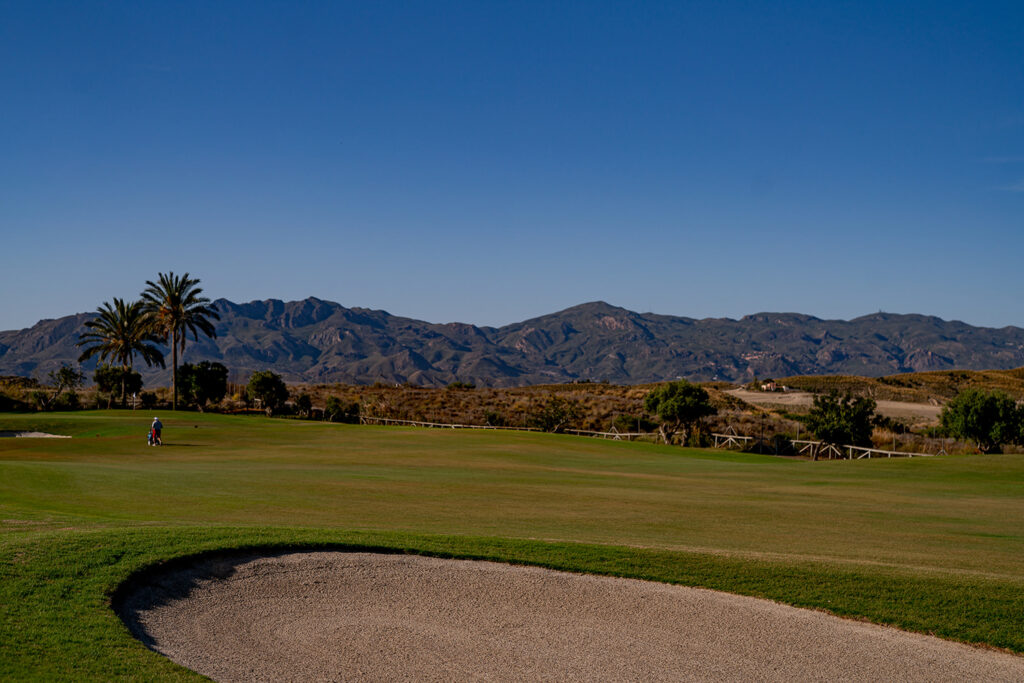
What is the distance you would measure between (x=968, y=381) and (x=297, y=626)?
134m

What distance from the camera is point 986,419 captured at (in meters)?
42.5

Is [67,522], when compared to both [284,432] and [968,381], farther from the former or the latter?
[968,381]

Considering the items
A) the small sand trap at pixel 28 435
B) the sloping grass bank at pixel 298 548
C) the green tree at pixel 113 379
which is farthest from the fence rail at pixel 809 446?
the sloping grass bank at pixel 298 548

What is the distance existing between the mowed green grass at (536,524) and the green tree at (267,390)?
3875 centimetres

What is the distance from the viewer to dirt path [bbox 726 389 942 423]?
8753 centimetres

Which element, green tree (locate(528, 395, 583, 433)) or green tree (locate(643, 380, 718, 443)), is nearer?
green tree (locate(643, 380, 718, 443))

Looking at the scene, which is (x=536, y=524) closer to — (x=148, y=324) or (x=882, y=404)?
(x=148, y=324)

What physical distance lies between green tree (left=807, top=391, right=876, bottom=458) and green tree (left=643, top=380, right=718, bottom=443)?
8.30m

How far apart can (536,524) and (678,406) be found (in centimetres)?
4115

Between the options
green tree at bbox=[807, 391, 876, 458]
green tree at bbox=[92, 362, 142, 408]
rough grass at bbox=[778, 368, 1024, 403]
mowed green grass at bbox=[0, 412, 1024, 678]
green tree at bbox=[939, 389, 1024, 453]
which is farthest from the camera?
rough grass at bbox=[778, 368, 1024, 403]

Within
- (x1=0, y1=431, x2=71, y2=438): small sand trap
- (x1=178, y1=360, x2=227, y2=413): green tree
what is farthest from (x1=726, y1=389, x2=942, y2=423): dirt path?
(x1=0, y1=431, x2=71, y2=438): small sand trap

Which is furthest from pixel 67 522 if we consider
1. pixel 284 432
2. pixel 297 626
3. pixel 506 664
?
pixel 284 432

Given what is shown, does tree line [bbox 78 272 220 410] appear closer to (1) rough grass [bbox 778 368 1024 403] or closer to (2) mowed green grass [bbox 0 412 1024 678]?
(2) mowed green grass [bbox 0 412 1024 678]

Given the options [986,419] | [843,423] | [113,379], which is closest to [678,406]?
[843,423]
